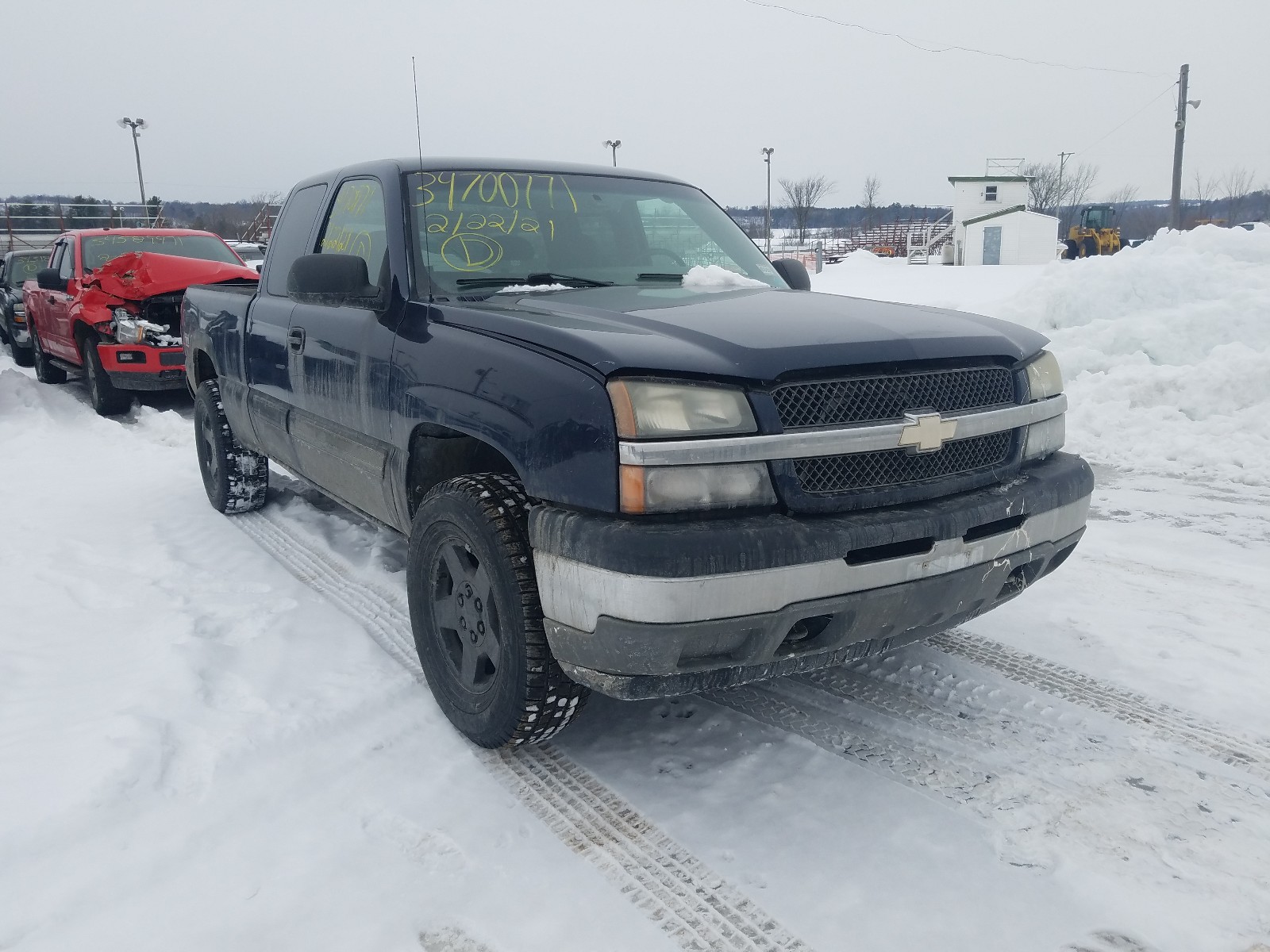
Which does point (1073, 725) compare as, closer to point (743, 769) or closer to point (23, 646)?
point (743, 769)

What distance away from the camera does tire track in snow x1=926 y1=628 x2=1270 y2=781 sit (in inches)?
110

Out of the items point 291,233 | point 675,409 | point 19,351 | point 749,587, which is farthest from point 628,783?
point 19,351

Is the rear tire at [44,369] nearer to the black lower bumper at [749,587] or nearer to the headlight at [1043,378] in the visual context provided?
the black lower bumper at [749,587]

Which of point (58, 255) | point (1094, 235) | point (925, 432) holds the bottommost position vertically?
point (925, 432)

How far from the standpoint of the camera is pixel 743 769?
2.74 metres

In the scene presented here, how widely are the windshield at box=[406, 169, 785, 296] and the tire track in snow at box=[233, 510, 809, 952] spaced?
1475 millimetres

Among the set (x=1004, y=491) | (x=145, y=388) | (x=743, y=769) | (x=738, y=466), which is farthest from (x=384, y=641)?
(x=145, y=388)

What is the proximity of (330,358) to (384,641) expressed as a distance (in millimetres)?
1106

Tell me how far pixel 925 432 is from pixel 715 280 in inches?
52.6

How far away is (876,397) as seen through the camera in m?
2.50

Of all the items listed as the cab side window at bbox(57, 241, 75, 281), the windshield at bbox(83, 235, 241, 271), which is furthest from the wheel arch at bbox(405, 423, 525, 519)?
the cab side window at bbox(57, 241, 75, 281)

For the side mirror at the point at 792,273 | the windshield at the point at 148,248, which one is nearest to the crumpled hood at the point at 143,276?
the windshield at the point at 148,248

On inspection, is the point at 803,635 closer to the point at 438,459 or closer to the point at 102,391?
the point at 438,459

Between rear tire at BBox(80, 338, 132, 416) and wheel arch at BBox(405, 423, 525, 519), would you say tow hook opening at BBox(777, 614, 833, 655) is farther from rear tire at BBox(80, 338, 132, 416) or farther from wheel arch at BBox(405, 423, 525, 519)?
rear tire at BBox(80, 338, 132, 416)
